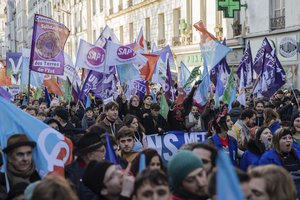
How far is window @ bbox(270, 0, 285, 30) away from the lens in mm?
21891

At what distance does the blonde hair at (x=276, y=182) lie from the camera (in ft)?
11.5

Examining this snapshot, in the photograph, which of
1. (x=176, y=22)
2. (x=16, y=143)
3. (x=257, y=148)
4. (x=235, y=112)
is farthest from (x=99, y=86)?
(x=176, y=22)

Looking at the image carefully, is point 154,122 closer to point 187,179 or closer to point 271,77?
point 271,77

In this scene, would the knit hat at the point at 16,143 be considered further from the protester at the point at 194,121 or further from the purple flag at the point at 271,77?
the purple flag at the point at 271,77

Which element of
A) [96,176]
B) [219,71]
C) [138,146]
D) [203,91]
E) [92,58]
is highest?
[92,58]

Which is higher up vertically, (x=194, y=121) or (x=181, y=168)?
(x=181, y=168)

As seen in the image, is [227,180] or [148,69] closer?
[227,180]

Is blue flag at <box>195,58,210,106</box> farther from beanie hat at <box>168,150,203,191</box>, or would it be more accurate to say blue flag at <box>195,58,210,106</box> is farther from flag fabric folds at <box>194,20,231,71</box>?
beanie hat at <box>168,150,203,191</box>

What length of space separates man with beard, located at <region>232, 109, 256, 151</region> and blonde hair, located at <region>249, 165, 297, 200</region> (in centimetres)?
430

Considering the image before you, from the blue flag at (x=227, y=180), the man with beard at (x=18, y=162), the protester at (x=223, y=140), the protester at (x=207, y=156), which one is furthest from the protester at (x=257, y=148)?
the blue flag at (x=227, y=180)

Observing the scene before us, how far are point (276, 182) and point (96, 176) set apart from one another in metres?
1.28

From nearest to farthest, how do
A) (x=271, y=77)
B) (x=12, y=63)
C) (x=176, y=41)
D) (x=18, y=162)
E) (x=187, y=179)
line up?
(x=187, y=179) < (x=18, y=162) < (x=271, y=77) < (x=12, y=63) < (x=176, y=41)

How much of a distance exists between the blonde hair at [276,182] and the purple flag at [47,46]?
8548mm

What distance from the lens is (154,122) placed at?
10.3 metres
